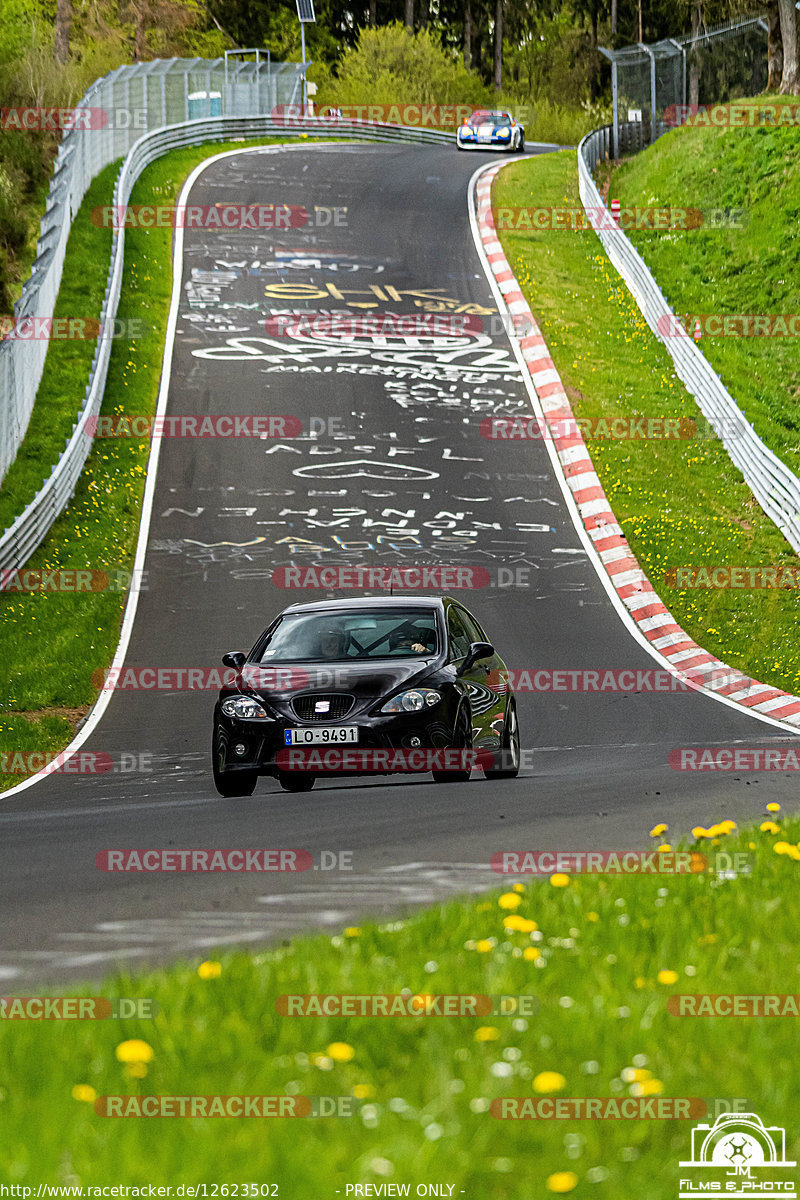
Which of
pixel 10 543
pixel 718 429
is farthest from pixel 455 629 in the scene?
pixel 718 429

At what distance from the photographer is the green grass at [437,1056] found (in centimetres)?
312

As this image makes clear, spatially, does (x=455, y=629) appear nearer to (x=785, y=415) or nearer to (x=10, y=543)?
(x=10, y=543)

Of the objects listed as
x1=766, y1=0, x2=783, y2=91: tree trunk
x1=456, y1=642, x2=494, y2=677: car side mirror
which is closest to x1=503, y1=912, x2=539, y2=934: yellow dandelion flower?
x1=456, y1=642, x2=494, y2=677: car side mirror

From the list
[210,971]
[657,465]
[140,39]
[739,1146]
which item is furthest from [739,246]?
[140,39]

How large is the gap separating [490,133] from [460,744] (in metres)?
48.7

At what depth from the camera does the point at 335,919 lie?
19.3 ft

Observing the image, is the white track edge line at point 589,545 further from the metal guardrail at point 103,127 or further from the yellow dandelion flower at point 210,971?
the metal guardrail at point 103,127

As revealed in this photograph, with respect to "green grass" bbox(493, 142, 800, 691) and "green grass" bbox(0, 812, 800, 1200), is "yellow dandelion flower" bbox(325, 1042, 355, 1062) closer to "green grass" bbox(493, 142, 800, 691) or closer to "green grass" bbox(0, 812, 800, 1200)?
"green grass" bbox(0, 812, 800, 1200)

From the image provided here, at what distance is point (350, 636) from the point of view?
10984mm

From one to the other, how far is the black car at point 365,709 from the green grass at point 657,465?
6995 mm

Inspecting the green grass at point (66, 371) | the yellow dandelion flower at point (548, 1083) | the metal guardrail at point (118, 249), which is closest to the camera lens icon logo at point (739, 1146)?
the yellow dandelion flower at point (548, 1083)

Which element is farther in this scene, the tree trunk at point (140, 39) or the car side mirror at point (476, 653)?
the tree trunk at point (140, 39)

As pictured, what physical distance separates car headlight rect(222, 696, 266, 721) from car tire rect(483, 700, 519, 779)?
192 centimetres

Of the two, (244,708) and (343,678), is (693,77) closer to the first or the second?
(343,678)
